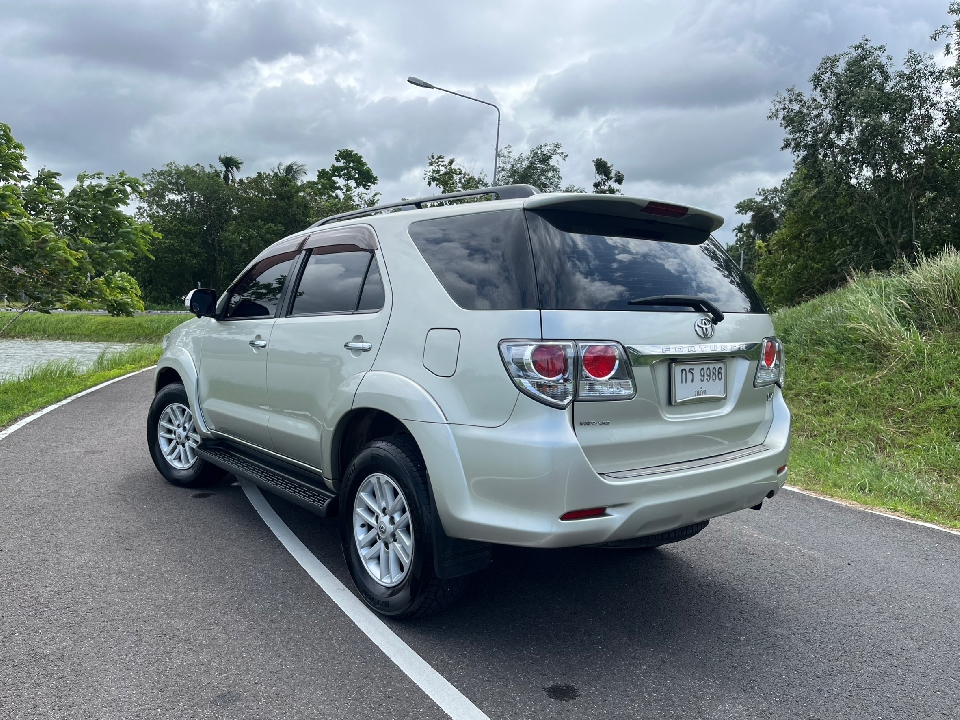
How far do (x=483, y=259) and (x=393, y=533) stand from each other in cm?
133

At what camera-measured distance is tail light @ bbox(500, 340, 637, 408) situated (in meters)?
3.04

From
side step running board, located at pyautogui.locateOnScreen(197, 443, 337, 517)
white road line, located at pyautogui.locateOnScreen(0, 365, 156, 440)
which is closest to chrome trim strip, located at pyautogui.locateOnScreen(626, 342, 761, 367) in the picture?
side step running board, located at pyautogui.locateOnScreen(197, 443, 337, 517)

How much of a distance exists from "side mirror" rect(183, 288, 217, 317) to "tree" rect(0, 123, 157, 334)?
7.38m

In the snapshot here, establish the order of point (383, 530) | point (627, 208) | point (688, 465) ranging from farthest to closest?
point (383, 530)
point (627, 208)
point (688, 465)

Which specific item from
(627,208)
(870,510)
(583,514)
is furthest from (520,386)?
(870,510)

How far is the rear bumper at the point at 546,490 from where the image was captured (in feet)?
9.91

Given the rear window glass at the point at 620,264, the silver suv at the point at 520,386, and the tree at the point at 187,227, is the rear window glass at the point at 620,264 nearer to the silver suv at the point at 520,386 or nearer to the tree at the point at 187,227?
the silver suv at the point at 520,386

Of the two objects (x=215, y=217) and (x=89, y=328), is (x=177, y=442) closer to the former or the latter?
(x=89, y=328)

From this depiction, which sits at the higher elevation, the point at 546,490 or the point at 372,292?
the point at 372,292

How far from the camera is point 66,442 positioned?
7.94 m

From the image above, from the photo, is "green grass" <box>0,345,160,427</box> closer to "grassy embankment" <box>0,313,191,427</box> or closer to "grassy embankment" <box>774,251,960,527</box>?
"grassy embankment" <box>0,313,191,427</box>

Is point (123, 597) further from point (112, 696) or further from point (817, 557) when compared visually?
point (817, 557)

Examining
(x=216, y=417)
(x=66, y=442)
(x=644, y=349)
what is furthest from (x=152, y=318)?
(x=644, y=349)

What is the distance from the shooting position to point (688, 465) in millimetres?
3387
